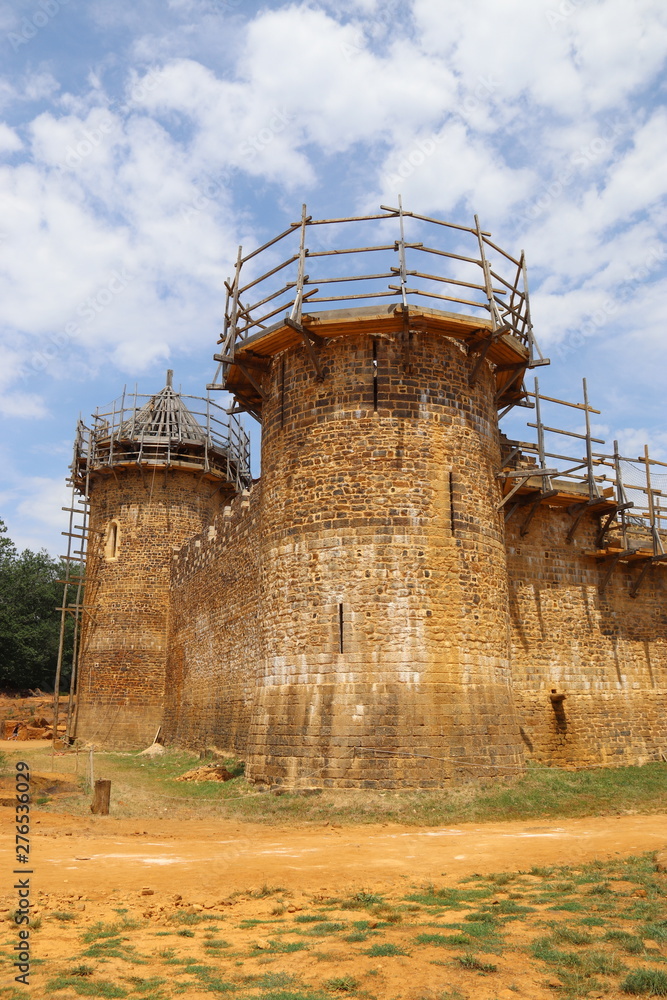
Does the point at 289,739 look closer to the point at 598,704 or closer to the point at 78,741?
the point at 598,704

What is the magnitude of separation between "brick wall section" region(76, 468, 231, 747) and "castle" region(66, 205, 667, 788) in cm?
709

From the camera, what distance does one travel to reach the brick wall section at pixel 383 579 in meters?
11.5

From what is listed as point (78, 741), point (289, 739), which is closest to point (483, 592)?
point (289, 739)

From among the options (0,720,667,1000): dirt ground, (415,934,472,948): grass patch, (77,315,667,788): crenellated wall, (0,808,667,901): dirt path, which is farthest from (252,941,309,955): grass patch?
(77,315,667,788): crenellated wall

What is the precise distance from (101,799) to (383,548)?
19.4 feet

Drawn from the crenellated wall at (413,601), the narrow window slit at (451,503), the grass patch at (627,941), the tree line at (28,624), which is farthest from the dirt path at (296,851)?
the tree line at (28,624)

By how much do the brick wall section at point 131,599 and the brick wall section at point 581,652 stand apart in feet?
46.5

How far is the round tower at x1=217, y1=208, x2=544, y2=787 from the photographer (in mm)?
11570

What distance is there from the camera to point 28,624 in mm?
47719

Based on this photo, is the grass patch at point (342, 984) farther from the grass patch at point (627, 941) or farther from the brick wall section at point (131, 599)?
the brick wall section at point (131, 599)

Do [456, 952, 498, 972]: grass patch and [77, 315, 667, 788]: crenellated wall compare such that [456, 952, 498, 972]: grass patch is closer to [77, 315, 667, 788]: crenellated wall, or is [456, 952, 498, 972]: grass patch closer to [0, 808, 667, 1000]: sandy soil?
[0, 808, 667, 1000]: sandy soil

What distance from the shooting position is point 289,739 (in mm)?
11969

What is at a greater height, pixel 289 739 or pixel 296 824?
pixel 289 739

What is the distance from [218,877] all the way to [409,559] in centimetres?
599
